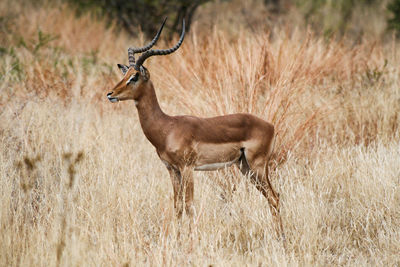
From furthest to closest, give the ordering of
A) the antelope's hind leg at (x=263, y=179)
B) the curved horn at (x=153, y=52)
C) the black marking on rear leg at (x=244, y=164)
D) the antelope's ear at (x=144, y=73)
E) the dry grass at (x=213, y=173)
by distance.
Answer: the black marking on rear leg at (x=244, y=164) → the antelope's hind leg at (x=263, y=179) → the antelope's ear at (x=144, y=73) → the curved horn at (x=153, y=52) → the dry grass at (x=213, y=173)

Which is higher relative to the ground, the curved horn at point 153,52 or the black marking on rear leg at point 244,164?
the curved horn at point 153,52

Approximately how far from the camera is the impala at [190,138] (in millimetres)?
3824

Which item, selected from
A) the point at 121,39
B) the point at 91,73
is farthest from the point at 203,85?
the point at 121,39

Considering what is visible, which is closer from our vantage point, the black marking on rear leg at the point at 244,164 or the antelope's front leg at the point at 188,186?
the antelope's front leg at the point at 188,186

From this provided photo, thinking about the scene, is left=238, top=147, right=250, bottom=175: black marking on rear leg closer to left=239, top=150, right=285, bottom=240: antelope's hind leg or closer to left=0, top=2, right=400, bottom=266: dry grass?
left=239, top=150, right=285, bottom=240: antelope's hind leg

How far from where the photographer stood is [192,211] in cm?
395

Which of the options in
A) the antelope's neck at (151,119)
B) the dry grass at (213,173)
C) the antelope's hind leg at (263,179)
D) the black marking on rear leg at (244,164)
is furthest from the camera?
the black marking on rear leg at (244,164)

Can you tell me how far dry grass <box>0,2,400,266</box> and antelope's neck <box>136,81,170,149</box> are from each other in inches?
21.5

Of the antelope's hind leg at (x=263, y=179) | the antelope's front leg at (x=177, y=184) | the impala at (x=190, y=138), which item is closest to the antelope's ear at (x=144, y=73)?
the impala at (x=190, y=138)

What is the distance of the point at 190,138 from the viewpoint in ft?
12.8

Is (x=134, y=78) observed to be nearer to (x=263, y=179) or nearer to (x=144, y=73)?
(x=144, y=73)

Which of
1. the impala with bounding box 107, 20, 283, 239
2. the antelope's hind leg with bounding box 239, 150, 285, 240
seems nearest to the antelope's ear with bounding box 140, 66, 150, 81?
the impala with bounding box 107, 20, 283, 239

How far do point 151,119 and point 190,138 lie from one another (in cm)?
34

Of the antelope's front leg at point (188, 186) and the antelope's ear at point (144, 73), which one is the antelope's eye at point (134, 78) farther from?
the antelope's front leg at point (188, 186)
